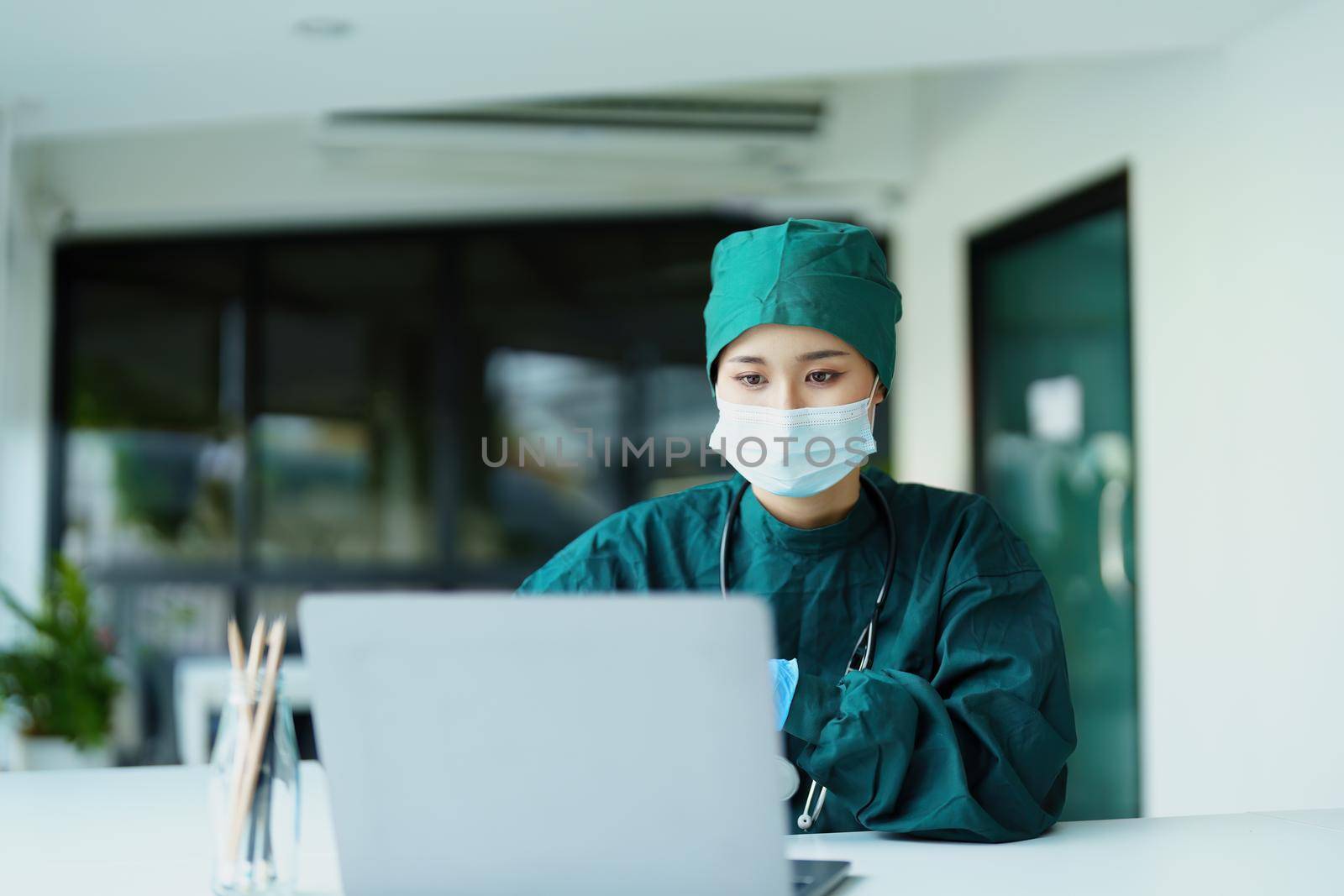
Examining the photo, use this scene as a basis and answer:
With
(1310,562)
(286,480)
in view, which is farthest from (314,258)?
(1310,562)

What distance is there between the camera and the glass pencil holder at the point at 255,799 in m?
1.12

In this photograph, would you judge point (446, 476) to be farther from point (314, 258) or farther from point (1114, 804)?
point (1114, 804)

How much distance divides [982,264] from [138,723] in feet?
13.4

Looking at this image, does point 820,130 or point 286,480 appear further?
point 286,480

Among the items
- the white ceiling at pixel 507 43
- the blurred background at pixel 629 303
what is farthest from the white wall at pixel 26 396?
the white ceiling at pixel 507 43

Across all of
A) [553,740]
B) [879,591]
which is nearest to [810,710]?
[879,591]

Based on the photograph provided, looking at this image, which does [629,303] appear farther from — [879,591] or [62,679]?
[879,591]

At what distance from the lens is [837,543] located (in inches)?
66.4

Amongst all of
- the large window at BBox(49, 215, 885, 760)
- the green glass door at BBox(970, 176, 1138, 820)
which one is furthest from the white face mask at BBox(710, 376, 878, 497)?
the large window at BBox(49, 215, 885, 760)

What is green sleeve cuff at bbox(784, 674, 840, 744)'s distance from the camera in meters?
1.36

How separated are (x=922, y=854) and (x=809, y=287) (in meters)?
0.74

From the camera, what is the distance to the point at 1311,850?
1362mm

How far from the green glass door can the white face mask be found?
2252 mm

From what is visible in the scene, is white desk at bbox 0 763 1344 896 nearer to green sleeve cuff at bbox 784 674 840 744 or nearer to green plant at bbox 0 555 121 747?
green sleeve cuff at bbox 784 674 840 744
